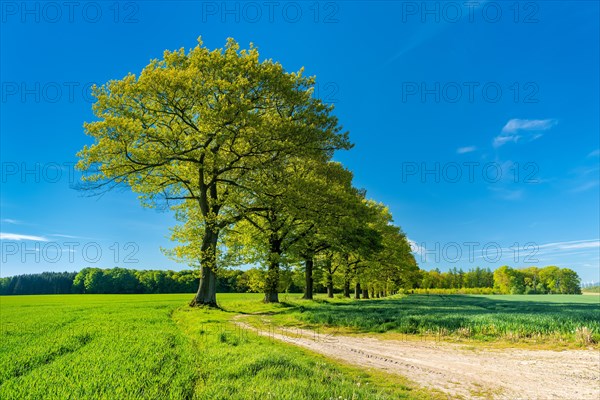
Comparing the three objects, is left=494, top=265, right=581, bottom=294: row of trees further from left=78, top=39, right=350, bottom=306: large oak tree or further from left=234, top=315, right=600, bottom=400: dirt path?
left=234, top=315, right=600, bottom=400: dirt path

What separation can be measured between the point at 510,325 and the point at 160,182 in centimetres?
2502

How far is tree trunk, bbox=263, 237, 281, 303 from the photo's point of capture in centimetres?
2808

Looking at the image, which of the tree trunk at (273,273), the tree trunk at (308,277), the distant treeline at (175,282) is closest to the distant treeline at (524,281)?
the distant treeline at (175,282)

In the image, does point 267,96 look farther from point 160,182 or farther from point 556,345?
point 556,345

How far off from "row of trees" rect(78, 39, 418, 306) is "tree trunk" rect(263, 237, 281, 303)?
0.12 m

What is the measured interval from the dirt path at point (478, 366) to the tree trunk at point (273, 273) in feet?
47.1

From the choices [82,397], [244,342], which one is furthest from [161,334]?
[82,397]

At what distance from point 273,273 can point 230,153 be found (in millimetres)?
10576

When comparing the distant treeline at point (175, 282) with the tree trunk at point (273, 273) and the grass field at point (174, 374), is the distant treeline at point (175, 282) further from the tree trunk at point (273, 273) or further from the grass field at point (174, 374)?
the grass field at point (174, 374)

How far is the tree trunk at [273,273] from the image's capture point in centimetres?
2808

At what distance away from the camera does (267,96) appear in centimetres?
2342

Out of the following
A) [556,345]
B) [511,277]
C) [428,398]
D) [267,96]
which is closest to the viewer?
[428,398]

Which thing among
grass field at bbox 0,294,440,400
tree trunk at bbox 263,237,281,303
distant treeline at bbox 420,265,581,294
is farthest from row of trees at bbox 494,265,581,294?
grass field at bbox 0,294,440,400

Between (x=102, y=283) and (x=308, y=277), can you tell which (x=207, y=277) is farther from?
(x=102, y=283)
